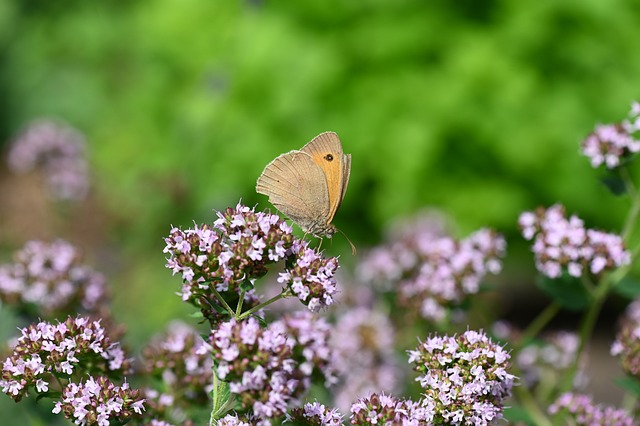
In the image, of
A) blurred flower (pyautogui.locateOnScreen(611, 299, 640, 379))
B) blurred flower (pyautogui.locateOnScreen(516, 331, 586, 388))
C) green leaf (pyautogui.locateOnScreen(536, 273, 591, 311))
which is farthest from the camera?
blurred flower (pyautogui.locateOnScreen(516, 331, 586, 388))

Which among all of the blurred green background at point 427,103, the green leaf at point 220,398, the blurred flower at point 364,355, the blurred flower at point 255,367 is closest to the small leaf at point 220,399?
the green leaf at point 220,398

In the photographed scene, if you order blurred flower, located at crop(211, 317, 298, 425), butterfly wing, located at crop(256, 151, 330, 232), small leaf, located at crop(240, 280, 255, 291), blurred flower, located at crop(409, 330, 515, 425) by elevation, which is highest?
butterfly wing, located at crop(256, 151, 330, 232)

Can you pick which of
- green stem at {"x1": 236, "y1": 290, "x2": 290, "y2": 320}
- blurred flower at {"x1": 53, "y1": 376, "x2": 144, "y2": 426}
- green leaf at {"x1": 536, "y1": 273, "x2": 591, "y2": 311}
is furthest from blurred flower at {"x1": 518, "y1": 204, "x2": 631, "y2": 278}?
blurred flower at {"x1": 53, "y1": 376, "x2": 144, "y2": 426}

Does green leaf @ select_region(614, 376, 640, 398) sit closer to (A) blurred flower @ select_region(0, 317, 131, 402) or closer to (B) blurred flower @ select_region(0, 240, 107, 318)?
(A) blurred flower @ select_region(0, 317, 131, 402)

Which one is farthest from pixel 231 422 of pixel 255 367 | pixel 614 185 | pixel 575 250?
pixel 614 185

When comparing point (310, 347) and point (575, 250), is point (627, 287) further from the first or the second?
point (310, 347)

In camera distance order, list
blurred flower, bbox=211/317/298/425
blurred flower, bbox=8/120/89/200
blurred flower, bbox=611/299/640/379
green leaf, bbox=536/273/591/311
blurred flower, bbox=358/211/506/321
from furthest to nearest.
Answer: blurred flower, bbox=8/120/89/200 → blurred flower, bbox=358/211/506/321 → green leaf, bbox=536/273/591/311 → blurred flower, bbox=611/299/640/379 → blurred flower, bbox=211/317/298/425

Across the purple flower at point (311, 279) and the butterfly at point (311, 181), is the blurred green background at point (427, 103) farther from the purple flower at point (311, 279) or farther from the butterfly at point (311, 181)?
the purple flower at point (311, 279)
